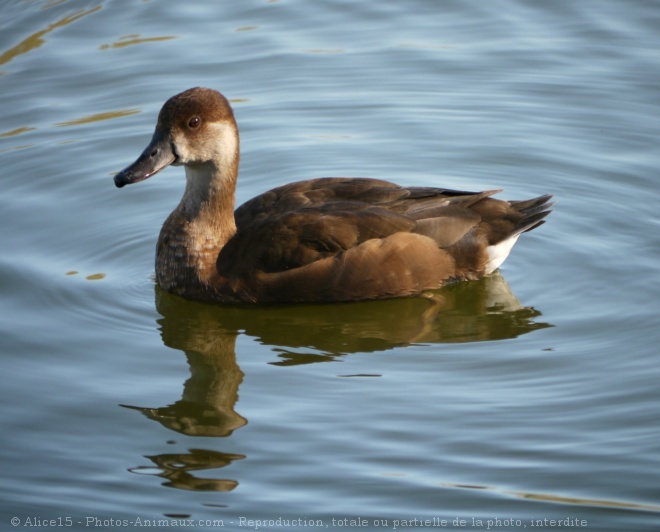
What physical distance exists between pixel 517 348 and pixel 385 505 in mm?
2187

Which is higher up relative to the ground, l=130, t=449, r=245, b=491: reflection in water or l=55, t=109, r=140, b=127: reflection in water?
l=55, t=109, r=140, b=127: reflection in water

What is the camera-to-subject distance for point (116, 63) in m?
13.8

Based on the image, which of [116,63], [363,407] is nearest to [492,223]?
[363,407]

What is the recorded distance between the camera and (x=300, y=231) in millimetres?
9117

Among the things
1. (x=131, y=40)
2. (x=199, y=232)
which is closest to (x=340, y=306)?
(x=199, y=232)

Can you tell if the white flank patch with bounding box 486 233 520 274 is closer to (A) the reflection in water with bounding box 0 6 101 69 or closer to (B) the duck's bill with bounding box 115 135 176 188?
(B) the duck's bill with bounding box 115 135 176 188

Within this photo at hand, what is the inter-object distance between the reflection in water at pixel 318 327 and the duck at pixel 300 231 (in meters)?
0.09

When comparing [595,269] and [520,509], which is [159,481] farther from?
[595,269]

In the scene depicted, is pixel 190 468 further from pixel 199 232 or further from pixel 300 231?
pixel 199 232

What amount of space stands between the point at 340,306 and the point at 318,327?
1.08 ft

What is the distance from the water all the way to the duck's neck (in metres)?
0.22

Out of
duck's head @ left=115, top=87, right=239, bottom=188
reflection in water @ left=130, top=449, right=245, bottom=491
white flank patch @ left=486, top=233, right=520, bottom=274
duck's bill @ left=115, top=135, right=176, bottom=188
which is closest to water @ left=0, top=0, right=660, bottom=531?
reflection in water @ left=130, top=449, right=245, bottom=491

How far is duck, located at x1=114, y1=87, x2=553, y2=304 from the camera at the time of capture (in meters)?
9.16

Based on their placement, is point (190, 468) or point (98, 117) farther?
point (98, 117)
